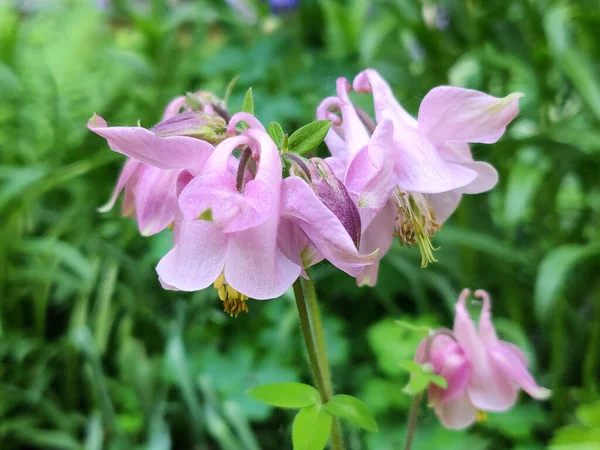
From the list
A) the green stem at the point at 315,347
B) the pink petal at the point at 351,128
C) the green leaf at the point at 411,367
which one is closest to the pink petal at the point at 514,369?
the green leaf at the point at 411,367

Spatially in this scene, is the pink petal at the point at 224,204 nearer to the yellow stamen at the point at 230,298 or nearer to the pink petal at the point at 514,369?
the yellow stamen at the point at 230,298

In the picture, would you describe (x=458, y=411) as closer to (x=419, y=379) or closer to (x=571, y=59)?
(x=419, y=379)

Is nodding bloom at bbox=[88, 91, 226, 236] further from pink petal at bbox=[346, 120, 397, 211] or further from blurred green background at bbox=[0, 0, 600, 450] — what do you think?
blurred green background at bbox=[0, 0, 600, 450]

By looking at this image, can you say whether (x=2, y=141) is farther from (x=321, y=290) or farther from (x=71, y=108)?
(x=321, y=290)

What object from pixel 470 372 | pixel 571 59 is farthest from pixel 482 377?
pixel 571 59

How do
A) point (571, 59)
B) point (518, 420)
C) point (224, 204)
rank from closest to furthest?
point (224, 204), point (518, 420), point (571, 59)
